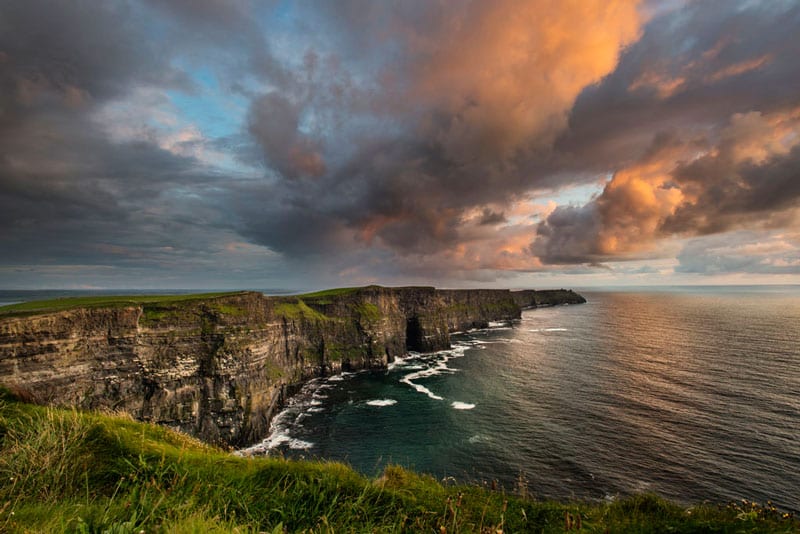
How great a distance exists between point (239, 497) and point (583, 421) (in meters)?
50.4

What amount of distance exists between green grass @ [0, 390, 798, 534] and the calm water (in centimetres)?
591

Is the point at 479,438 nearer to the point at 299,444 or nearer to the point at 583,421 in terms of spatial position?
the point at 583,421

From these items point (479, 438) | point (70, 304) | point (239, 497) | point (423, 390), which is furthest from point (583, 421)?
point (70, 304)

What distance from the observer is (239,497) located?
26.1 feet

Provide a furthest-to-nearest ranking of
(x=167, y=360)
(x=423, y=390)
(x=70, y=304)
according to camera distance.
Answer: (x=423, y=390)
(x=70, y=304)
(x=167, y=360)

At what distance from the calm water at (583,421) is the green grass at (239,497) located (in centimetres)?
591

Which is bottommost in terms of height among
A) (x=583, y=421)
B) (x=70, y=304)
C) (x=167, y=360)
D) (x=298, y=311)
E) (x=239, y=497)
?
(x=583, y=421)

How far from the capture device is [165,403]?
39938 mm

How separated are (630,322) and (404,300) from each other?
4166 inches

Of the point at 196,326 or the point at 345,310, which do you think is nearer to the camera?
the point at 196,326

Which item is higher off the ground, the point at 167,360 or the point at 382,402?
the point at 167,360

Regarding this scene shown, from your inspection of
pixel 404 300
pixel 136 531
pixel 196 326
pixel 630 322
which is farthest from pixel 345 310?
pixel 630 322

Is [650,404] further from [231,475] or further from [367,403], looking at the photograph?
[231,475]

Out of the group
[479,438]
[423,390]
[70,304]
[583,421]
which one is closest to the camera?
[479,438]
